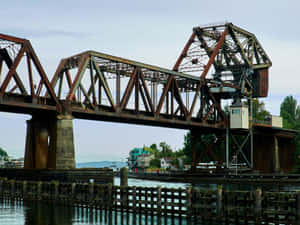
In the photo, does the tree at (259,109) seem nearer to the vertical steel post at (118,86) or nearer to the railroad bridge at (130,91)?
the railroad bridge at (130,91)

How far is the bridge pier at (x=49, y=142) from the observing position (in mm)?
59375

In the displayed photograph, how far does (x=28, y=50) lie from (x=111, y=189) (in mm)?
23765

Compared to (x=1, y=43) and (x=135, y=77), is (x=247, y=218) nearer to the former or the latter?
(x=1, y=43)

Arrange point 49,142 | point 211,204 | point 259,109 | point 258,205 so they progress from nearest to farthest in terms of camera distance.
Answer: point 258,205 < point 211,204 < point 49,142 < point 259,109

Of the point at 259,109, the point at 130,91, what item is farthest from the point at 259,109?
the point at 130,91

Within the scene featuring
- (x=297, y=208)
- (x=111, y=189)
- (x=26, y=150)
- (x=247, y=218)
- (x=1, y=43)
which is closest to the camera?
(x=297, y=208)

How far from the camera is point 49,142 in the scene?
6259 cm

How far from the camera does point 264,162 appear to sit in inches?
4402

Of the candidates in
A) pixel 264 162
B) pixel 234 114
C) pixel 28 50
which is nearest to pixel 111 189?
pixel 28 50

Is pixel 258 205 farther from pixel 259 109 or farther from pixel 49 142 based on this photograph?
pixel 259 109

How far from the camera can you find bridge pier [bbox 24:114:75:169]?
59375 mm

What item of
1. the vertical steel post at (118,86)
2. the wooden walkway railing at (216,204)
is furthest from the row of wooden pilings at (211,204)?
the vertical steel post at (118,86)

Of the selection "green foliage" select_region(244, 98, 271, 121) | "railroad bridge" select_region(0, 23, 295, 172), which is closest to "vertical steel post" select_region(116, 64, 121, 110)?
"railroad bridge" select_region(0, 23, 295, 172)

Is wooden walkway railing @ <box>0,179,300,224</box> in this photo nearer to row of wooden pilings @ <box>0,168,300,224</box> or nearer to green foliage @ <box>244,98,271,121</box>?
row of wooden pilings @ <box>0,168,300,224</box>
